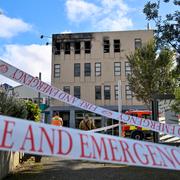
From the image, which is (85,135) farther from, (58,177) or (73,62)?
(73,62)

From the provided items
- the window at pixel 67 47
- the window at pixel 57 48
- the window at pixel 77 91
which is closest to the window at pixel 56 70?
the window at pixel 57 48

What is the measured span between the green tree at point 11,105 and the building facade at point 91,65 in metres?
40.6

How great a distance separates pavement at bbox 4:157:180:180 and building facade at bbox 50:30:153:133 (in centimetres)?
3992

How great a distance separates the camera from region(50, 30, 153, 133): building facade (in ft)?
173

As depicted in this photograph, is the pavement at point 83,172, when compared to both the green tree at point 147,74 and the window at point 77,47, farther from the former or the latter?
the window at point 77,47

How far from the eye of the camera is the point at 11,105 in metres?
11.0

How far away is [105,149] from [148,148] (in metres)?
0.53

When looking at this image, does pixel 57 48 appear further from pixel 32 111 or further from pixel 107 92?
pixel 32 111

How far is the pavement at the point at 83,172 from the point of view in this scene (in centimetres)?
977

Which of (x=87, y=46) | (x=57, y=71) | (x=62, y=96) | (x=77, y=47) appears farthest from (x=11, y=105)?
(x=77, y=47)

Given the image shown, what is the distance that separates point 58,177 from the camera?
9.84 metres

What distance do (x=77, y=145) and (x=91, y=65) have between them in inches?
1991

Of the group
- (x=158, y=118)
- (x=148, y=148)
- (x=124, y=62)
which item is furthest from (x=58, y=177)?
(x=124, y=62)

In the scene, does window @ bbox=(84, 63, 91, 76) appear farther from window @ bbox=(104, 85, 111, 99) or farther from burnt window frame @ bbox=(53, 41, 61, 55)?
burnt window frame @ bbox=(53, 41, 61, 55)
